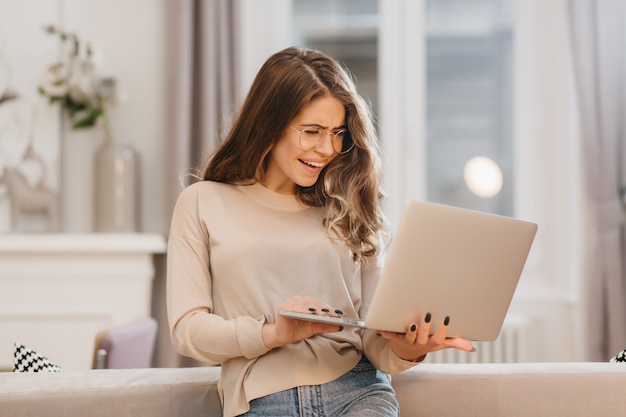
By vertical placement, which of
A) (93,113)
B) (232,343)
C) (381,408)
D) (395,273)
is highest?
(93,113)

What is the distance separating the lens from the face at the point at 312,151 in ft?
5.78

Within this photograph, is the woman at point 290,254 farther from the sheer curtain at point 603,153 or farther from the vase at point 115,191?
the sheer curtain at point 603,153

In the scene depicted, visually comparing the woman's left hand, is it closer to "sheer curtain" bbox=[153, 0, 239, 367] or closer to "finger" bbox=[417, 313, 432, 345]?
"finger" bbox=[417, 313, 432, 345]

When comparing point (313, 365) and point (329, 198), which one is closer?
point (313, 365)

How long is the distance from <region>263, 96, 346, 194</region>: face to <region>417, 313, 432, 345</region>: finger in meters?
0.42

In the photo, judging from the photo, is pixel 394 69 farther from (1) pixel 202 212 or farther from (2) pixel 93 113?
(1) pixel 202 212

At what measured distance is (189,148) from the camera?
3.43 metres

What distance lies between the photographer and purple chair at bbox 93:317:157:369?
2141mm

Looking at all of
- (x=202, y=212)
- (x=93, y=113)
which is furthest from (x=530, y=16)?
(x=202, y=212)

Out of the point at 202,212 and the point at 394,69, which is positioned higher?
the point at 394,69

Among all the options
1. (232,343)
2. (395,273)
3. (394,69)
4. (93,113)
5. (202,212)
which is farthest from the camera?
(394,69)

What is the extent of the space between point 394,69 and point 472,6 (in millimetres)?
427

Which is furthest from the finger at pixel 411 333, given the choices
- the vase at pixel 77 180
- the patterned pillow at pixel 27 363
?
the vase at pixel 77 180

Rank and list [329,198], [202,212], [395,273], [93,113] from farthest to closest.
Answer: [93,113], [329,198], [202,212], [395,273]
